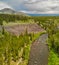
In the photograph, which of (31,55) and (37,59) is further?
(31,55)

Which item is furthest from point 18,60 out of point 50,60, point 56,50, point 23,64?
point 56,50

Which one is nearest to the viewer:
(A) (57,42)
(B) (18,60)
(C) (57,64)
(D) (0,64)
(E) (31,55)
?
(D) (0,64)

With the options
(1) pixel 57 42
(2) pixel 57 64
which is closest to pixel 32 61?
(2) pixel 57 64

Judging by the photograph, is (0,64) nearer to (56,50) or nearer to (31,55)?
(31,55)

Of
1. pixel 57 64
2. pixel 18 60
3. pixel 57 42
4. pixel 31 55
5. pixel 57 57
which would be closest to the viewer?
pixel 57 64

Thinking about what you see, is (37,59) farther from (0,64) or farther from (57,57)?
(0,64)

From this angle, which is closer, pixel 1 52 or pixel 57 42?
pixel 1 52

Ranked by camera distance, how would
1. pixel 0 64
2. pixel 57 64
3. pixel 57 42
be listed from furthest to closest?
pixel 57 42
pixel 57 64
pixel 0 64

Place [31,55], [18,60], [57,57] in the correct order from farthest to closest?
[31,55] < [57,57] < [18,60]
